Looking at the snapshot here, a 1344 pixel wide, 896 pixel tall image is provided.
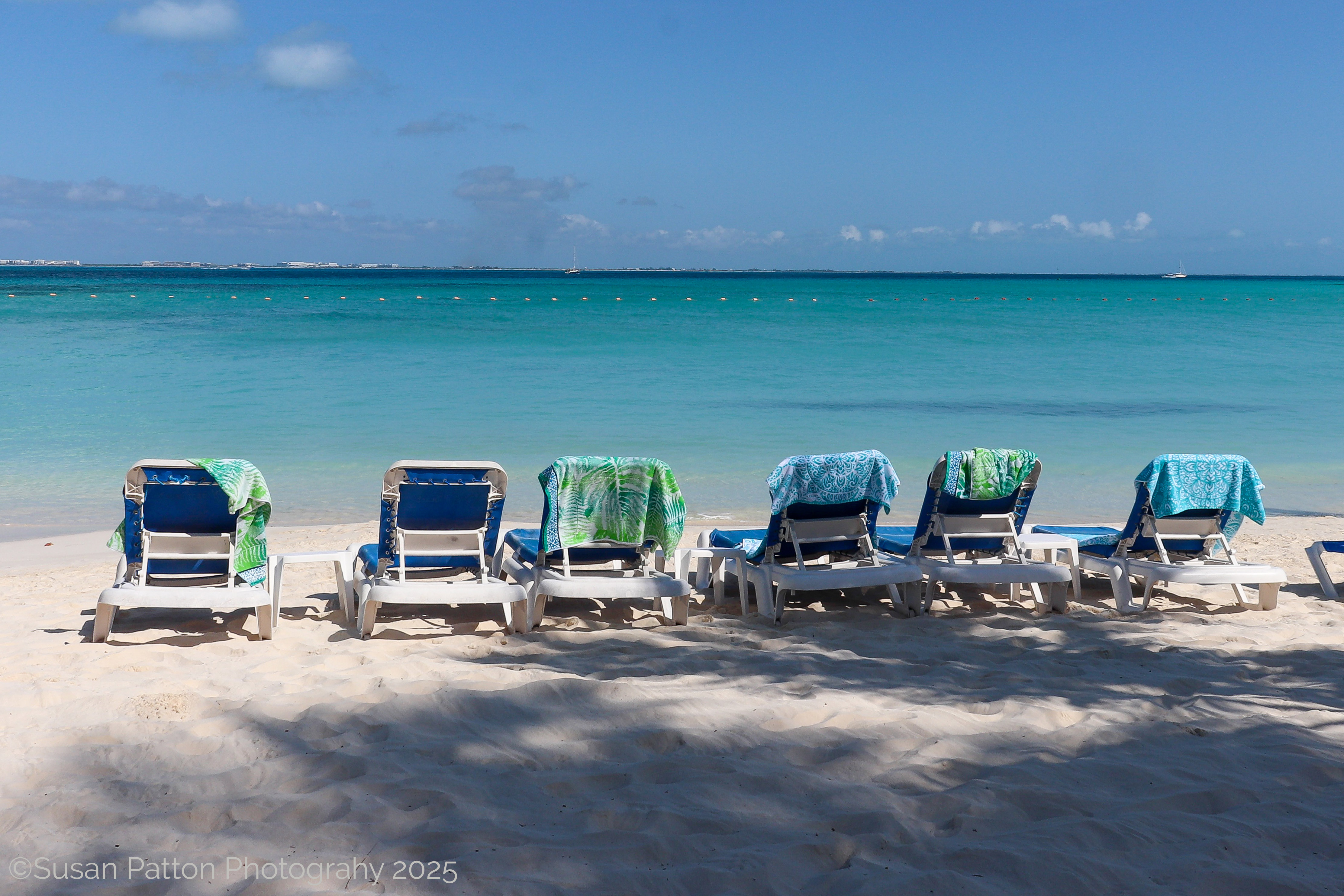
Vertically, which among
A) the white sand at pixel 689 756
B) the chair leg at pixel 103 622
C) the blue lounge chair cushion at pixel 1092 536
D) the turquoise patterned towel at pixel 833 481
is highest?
the turquoise patterned towel at pixel 833 481

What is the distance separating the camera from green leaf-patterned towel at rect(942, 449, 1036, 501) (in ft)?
18.7

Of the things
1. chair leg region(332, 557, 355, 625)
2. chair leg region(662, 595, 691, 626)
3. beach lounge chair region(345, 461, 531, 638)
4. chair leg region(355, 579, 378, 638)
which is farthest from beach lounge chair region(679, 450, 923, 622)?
chair leg region(332, 557, 355, 625)

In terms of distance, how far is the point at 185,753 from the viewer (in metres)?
3.38

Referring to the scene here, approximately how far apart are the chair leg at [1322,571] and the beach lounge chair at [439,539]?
15.3 feet

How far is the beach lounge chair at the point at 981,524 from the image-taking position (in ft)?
18.5

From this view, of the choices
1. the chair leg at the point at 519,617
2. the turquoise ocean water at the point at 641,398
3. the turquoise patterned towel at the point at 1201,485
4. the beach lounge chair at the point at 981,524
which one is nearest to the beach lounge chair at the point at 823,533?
the beach lounge chair at the point at 981,524

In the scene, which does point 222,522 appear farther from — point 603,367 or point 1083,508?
point 603,367

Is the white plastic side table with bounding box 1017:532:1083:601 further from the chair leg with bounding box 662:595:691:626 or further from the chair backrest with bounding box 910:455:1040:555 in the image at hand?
the chair leg with bounding box 662:595:691:626

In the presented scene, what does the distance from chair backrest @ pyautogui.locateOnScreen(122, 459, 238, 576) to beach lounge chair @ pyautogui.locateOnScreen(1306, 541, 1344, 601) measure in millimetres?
6106

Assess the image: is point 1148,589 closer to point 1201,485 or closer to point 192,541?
point 1201,485

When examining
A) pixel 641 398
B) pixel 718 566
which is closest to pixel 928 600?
pixel 718 566

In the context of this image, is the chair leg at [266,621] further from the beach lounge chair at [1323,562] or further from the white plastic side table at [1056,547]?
the beach lounge chair at [1323,562]

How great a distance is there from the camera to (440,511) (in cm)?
532

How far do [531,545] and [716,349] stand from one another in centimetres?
2248
